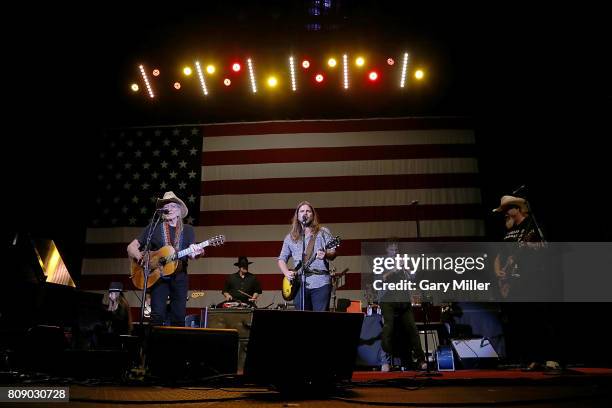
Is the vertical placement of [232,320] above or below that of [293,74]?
below

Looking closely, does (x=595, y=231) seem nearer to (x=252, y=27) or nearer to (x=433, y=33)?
(x=433, y=33)

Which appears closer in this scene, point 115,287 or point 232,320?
point 232,320

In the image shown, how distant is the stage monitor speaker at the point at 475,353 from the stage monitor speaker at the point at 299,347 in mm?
4163

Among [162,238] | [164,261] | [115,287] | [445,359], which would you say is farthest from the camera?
[115,287]

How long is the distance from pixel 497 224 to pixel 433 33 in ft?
10.7

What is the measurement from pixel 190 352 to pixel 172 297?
1.36 metres

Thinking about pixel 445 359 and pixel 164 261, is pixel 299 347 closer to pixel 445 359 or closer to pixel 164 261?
pixel 164 261

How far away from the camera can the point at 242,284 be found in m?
7.48

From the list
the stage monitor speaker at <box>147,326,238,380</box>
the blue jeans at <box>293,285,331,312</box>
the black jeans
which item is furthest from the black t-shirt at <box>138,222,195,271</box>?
the black jeans

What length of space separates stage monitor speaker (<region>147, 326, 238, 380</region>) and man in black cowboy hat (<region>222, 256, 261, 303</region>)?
144 inches

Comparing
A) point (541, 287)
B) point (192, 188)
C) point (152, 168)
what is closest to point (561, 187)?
point (541, 287)

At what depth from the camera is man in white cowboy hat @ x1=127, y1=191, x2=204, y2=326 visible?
4.70m

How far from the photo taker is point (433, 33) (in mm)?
6855

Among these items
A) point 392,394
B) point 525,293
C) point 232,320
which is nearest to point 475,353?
point 525,293
